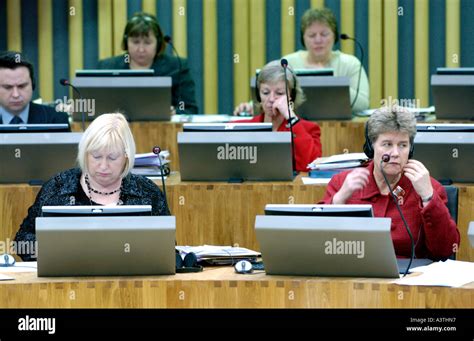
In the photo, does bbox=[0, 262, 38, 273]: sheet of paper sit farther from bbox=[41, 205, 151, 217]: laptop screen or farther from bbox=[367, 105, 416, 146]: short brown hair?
bbox=[367, 105, 416, 146]: short brown hair

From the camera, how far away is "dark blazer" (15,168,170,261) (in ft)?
14.8

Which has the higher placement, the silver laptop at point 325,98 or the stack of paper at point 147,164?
the silver laptop at point 325,98

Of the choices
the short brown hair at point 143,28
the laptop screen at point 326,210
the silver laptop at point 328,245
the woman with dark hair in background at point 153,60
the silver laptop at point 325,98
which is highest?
the short brown hair at point 143,28

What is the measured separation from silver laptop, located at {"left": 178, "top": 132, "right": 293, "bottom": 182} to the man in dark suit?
106cm

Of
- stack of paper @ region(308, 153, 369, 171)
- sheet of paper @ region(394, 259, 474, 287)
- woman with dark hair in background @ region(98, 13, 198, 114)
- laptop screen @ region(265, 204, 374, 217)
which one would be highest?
woman with dark hair in background @ region(98, 13, 198, 114)

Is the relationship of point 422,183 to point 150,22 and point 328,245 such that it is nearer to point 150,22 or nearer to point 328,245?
point 328,245

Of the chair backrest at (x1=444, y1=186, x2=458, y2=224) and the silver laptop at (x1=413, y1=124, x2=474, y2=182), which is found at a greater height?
the silver laptop at (x1=413, y1=124, x2=474, y2=182)

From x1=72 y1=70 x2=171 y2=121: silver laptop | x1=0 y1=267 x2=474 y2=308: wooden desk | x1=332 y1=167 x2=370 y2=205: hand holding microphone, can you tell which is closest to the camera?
x1=0 y1=267 x2=474 y2=308: wooden desk

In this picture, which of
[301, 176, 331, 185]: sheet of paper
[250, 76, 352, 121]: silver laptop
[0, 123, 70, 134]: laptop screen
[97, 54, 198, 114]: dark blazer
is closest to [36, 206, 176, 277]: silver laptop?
[301, 176, 331, 185]: sheet of paper

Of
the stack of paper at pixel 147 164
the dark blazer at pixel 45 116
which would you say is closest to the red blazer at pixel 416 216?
the stack of paper at pixel 147 164

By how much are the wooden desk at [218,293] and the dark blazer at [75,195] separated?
2.68 feet

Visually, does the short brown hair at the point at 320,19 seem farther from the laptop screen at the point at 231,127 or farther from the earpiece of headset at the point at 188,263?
the earpiece of headset at the point at 188,263

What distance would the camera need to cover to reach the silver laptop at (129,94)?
20.3 feet
